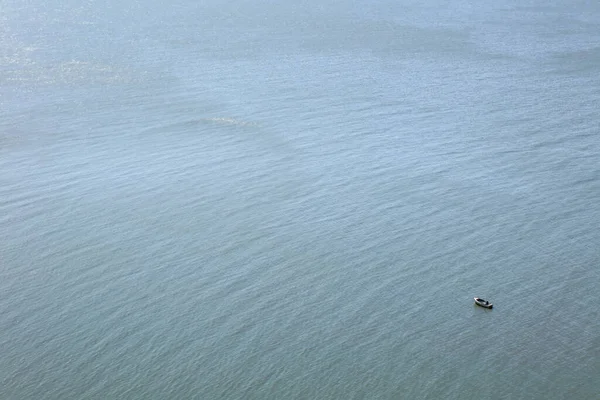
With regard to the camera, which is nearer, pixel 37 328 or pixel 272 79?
pixel 37 328

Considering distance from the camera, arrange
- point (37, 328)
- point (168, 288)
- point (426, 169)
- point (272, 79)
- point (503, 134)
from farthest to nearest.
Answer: point (272, 79)
point (503, 134)
point (426, 169)
point (168, 288)
point (37, 328)

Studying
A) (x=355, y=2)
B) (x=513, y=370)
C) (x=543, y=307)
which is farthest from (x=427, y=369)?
(x=355, y=2)

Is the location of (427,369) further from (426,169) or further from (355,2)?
(355,2)

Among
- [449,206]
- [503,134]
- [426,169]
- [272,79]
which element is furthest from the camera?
[272,79]

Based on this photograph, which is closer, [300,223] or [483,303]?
[483,303]

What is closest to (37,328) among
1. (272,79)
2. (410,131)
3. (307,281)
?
(307,281)

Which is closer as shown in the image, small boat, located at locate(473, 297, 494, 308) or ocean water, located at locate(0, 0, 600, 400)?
ocean water, located at locate(0, 0, 600, 400)

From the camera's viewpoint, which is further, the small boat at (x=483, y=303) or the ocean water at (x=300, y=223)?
the small boat at (x=483, y=303)

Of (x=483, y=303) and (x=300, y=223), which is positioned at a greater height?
(x=300, y=223)
